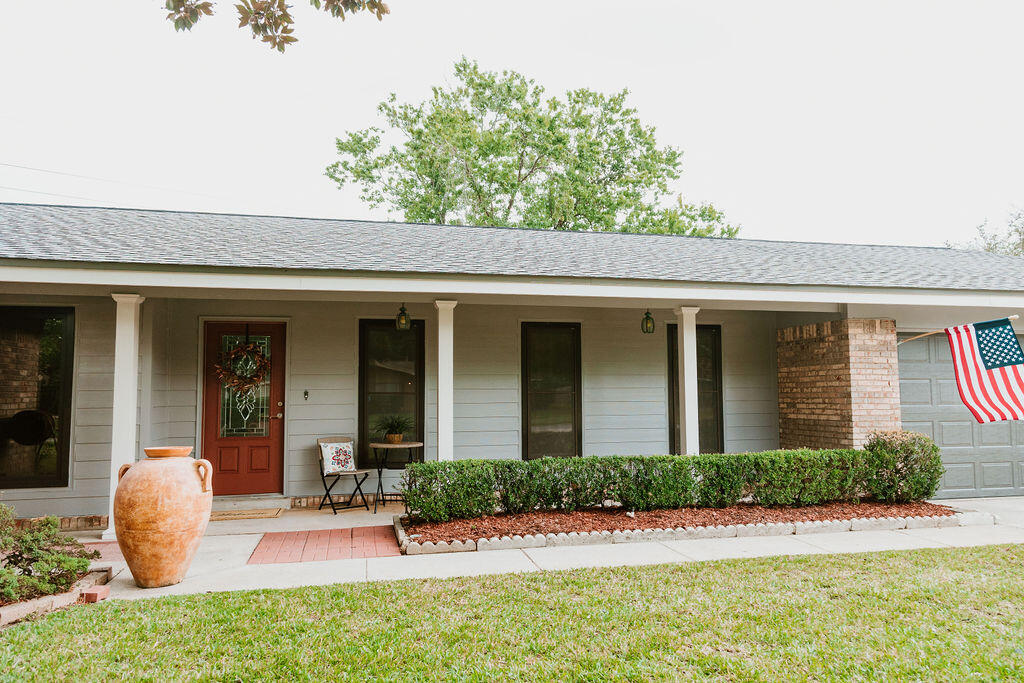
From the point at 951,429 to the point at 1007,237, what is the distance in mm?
28607

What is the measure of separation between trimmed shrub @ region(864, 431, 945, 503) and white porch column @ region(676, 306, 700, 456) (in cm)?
179

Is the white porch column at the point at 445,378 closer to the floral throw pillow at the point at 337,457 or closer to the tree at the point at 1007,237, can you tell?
the floral throw pillow at the point at 337,457

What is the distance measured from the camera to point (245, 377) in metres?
7.10

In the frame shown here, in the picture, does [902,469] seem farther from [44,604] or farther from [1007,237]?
[1007,237]

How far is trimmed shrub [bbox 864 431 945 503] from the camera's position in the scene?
6547 millimetres

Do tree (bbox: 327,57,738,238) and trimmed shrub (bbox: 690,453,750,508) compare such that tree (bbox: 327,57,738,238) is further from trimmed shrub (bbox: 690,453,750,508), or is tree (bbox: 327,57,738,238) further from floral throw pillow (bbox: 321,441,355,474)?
trimmed shrub (bbox: 690,453,750,508)

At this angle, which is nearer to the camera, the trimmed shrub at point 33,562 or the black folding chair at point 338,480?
the trimmed shrub at point 33,562

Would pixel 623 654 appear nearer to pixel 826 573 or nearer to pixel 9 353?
pixel 826 573

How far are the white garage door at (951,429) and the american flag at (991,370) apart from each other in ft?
4.76

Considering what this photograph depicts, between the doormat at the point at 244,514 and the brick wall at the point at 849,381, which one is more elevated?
the brick wall at the point at 849,381

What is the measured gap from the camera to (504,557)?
4941 millimetres

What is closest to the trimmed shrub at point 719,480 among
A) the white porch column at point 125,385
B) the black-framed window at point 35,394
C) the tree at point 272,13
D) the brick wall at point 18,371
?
the tree at point 272,13

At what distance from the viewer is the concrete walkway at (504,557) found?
14.3ft

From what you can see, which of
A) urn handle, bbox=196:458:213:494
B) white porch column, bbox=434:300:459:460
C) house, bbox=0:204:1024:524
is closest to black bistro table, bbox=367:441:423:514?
house, bbox=0:204:1024:524
